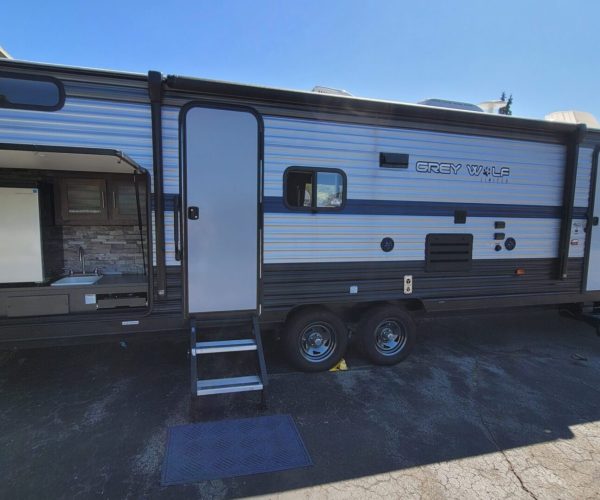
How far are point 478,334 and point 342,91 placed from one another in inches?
160

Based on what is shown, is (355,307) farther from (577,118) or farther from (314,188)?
(577,118)

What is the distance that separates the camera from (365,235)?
3932 millimetres

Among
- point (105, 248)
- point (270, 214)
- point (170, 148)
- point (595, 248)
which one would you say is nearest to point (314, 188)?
point (270, 214)

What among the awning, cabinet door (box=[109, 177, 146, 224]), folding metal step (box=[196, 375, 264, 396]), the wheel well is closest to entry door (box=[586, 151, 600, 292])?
the wheel well

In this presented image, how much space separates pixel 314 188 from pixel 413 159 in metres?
1.16

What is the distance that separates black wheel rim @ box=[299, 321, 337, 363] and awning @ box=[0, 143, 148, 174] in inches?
88.9

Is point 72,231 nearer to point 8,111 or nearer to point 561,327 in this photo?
point 8,111

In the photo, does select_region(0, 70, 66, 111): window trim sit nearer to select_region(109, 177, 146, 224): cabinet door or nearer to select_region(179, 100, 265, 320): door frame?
select_region(179, 100, 265, 320): door frame

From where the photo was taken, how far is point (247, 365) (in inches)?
169

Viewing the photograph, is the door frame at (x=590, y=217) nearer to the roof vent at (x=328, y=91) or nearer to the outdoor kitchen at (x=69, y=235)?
the roof vent at (x=328, y=91)

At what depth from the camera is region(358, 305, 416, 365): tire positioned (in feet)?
Answer: 13.6

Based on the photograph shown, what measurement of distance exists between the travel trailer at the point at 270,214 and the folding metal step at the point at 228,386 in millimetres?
18

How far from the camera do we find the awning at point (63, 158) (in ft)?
8.71

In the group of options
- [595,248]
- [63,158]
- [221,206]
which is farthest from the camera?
[595,248]
